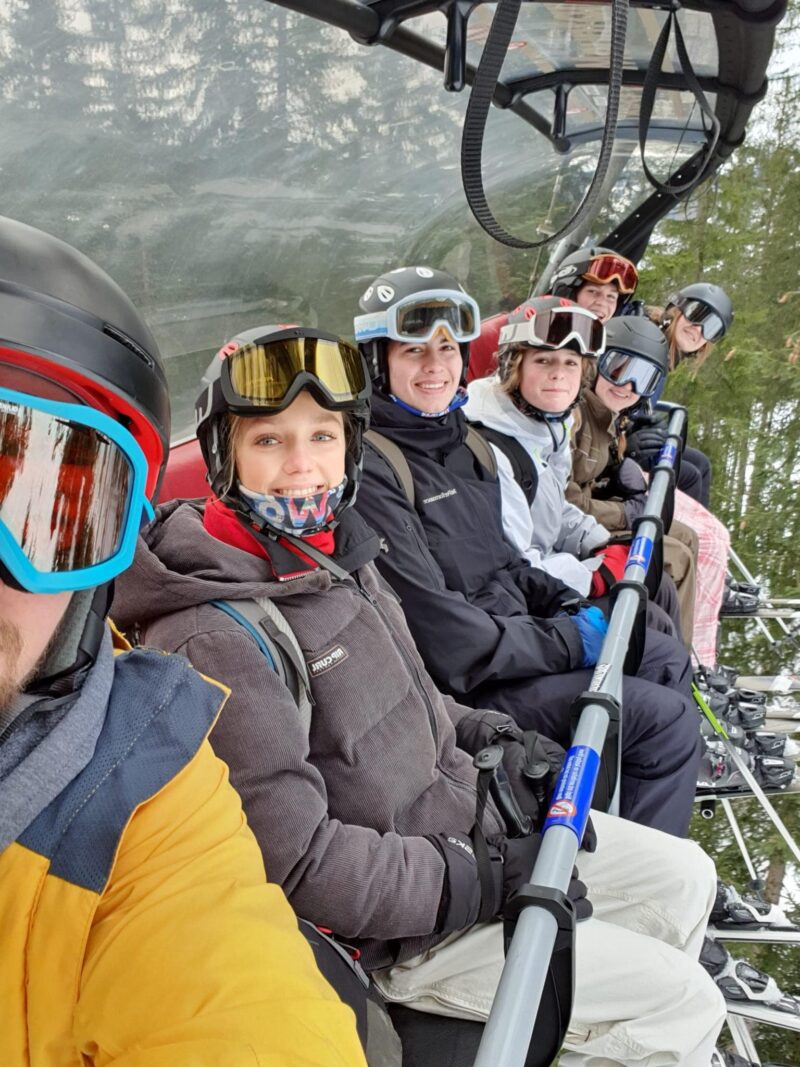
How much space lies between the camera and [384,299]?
3.05 m

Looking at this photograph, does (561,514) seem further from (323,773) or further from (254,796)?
(254,796)

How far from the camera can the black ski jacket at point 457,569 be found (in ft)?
8.44

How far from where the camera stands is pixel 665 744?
281 centimetres

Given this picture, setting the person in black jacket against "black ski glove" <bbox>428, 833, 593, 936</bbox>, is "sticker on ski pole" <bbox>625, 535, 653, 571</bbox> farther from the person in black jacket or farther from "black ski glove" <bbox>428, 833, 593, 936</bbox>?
"black ski glove" <bbox>428, 833, 593, 936</bbox>

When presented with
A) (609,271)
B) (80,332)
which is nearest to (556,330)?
(609,271)

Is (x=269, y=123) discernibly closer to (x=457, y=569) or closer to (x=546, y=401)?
(x=546, y=401)

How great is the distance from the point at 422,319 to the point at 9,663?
2.35m

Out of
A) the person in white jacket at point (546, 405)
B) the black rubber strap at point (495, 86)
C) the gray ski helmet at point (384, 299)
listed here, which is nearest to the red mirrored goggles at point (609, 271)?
the person in white jacket at point (546, 405)

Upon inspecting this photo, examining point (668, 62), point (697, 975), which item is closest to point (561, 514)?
point (697, 975)

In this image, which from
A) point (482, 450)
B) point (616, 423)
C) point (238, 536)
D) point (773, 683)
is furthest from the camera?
point (773, 683)

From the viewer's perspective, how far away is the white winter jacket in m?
3.27

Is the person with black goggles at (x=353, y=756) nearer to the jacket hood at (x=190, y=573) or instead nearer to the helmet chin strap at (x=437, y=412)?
the jacket hood at (x=190, y=573)

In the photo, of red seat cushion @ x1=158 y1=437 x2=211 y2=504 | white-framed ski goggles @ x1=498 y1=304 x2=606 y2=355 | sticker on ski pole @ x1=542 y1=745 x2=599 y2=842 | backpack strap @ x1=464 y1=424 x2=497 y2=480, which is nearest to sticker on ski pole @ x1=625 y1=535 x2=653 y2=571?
backpack strap @ x1=464 y1=424 x2=497 y2=480

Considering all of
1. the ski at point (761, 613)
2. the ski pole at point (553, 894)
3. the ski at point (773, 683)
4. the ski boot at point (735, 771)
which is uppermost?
the ski at point (761, 613)
